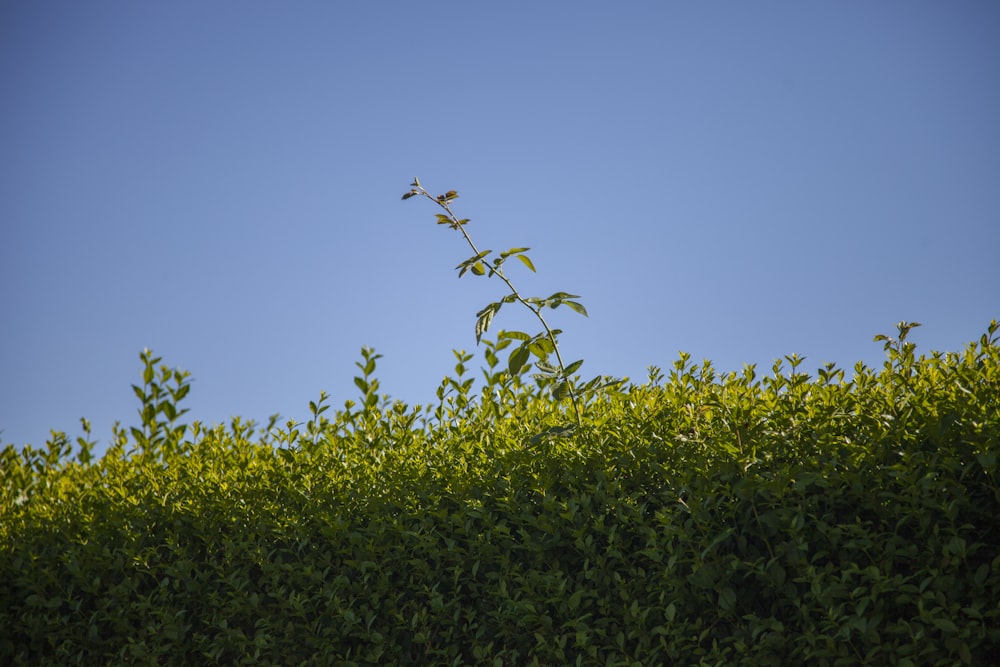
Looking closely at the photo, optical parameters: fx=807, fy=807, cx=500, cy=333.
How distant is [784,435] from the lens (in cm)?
398

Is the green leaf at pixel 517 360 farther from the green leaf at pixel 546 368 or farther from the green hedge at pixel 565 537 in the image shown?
the green hedge at pixel 565 537

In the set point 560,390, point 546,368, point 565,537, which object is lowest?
point 565,537

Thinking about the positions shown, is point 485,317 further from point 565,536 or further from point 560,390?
point 565,536

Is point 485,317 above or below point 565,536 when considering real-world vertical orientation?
above

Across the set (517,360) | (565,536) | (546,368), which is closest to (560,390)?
(546,368)

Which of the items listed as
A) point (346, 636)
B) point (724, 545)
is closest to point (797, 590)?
point (724, 545)

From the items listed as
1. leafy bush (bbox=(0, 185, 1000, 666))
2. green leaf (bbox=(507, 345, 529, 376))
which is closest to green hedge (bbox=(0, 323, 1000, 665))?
leafy bush (bbox=(0, 185, 1000, 666))

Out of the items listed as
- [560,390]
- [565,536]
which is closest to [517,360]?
[560,390]

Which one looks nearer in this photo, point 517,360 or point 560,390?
point 560,390

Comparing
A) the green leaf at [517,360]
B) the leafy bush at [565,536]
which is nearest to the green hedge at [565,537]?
the leafy bush at [565,536]

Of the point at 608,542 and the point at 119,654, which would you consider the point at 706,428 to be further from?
the point at 119,654

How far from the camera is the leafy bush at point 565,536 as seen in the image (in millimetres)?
3631

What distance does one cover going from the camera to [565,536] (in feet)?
14.2

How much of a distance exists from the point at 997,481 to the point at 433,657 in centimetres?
299
